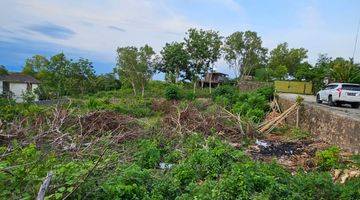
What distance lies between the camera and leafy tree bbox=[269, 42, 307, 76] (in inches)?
2537

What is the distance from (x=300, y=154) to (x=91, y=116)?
26.5 ft

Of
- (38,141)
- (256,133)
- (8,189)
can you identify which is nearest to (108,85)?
(256,133)

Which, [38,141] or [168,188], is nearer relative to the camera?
[168,188]

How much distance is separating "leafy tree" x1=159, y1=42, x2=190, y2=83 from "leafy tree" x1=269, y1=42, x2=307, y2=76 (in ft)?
64.4

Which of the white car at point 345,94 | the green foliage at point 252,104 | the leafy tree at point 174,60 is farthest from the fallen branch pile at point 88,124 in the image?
the leafy tree at point 174,60

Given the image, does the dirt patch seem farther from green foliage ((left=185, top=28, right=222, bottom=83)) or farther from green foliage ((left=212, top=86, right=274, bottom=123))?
green foliage ((left=185, top=28, right=222, bottom=83))

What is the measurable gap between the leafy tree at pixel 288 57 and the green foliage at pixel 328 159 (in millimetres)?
53458

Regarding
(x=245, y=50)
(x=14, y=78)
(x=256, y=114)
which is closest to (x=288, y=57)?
(x=245, y=50)

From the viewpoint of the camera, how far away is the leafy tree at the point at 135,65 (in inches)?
1759

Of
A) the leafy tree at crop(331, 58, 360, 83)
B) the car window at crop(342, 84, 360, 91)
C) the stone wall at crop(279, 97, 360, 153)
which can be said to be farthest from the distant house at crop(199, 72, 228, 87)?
the stone wall at crop(279, 97, 360, 153)

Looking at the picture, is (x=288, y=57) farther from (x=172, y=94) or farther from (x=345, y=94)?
(x=345, y=94)

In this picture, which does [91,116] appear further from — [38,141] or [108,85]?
[108,85]

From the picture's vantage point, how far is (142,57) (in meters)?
46.0

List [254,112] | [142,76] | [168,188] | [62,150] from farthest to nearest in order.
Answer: [142,76], [254,112], [62,150], [168,188]
